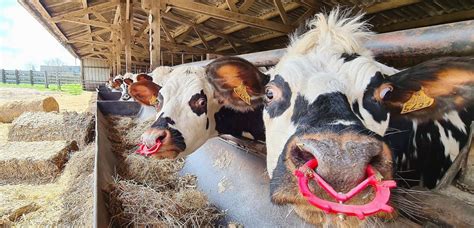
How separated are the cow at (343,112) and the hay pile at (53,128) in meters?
4.84

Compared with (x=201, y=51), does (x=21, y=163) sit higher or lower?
lower

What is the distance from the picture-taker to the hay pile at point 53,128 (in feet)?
22.3

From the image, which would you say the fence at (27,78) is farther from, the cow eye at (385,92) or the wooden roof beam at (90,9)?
the cow eye at (385,92)

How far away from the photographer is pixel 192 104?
2834mm

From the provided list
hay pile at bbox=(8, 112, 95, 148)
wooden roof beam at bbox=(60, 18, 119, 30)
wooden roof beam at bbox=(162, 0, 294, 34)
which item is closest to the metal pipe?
wooden roof beam at bbox=(162, 0, 294, 34)

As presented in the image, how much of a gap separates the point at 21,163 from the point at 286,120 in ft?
16.5

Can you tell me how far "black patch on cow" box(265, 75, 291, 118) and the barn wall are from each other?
37197mm

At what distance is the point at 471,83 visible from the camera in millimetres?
1396

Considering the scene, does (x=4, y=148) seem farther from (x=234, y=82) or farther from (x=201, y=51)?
(x=201, y=51)

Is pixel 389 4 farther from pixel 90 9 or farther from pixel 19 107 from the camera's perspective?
pixel 19 107

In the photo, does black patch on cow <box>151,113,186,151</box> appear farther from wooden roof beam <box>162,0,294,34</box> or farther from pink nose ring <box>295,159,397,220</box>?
wooden roof beam <box>162,0,294,34</box>

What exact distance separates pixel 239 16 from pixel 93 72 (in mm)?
34452

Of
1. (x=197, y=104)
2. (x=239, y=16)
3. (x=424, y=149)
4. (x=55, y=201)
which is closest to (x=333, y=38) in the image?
(x=424, y=149)

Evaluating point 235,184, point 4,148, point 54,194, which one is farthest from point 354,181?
point 4,148
